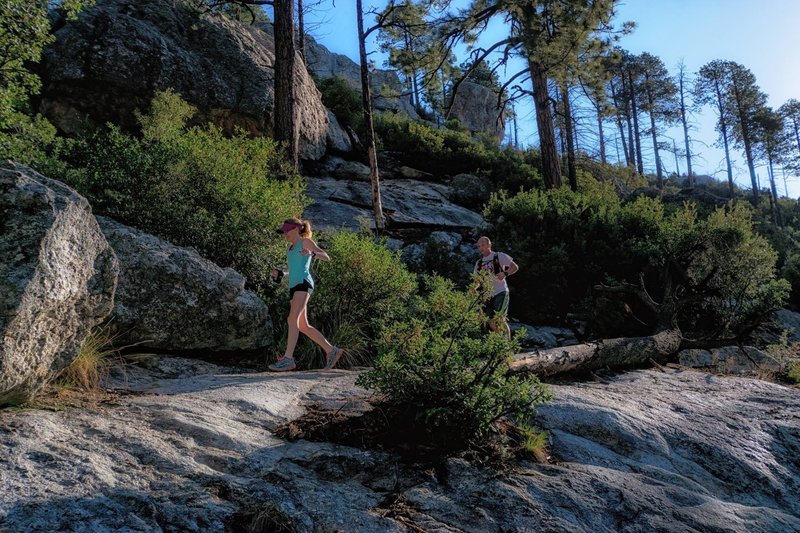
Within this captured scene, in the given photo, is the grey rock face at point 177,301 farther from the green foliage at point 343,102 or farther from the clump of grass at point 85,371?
the green foliage at point 343,102

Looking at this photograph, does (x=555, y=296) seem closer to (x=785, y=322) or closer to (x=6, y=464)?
(x=785, y=322)

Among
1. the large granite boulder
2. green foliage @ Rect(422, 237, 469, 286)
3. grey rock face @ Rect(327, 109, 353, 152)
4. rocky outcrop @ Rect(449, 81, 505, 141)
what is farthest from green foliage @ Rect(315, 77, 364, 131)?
rocky outcrop @ Rect(449, 81, 505, 141)

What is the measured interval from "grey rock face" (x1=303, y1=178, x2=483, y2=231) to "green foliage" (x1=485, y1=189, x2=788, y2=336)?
2552 millimetres

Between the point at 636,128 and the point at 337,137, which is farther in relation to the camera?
the point at 636,128

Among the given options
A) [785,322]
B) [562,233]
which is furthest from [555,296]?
[785,322]

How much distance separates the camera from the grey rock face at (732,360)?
28.5 feet

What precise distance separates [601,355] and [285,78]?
370 inches

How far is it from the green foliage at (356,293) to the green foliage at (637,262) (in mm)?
4313

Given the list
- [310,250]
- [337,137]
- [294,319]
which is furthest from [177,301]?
[337,137]

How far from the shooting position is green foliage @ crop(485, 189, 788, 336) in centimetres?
1007

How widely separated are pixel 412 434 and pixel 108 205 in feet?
18.7

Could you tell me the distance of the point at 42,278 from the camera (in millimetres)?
2779

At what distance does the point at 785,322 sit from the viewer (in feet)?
40.0

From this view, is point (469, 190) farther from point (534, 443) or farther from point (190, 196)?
point (534, 443)
